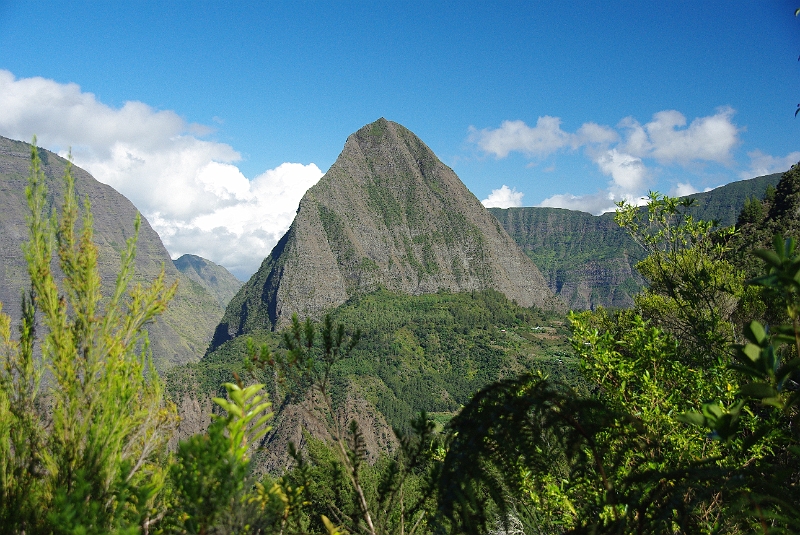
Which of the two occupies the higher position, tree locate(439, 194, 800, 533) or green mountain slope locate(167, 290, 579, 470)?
tree locate(439, 194, 800, 533)

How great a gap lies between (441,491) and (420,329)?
158038mm

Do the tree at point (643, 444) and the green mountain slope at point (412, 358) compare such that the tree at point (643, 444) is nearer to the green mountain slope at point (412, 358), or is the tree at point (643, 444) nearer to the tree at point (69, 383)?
the tree at point (69, 383)

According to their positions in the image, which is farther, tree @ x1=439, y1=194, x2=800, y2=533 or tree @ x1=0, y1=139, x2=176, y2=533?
tree @ x1=0, y1=139, x2=176, y2=533

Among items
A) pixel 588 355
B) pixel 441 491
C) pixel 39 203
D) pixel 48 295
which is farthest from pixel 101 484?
pixel 588 355

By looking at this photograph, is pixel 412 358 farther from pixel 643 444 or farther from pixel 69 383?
pixel 643 444

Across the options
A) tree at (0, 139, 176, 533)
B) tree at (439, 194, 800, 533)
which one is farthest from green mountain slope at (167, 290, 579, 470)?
tree at (439, 194, 800, 533)

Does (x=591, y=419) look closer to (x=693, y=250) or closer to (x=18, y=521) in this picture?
(x=18, y=521)

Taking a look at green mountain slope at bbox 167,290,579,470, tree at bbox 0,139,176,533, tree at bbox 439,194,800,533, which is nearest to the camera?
tree at bbox 439,194,800,533

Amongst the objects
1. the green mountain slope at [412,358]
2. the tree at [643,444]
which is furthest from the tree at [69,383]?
the green mountain slope at [412,358]

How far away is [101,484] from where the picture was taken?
4.30 meters

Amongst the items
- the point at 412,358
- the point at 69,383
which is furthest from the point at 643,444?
the point at 412,358

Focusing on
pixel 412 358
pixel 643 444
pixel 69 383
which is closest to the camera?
pixel 643 444

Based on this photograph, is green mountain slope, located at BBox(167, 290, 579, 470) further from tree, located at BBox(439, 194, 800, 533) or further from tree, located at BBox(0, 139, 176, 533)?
tree, located at BBox(439, 194, 800, 533)

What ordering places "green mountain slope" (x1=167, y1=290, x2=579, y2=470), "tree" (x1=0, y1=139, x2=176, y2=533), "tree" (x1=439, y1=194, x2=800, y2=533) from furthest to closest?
"green mountain slope" (x1=167, y1=290, x2=579, y2=470) → "tree" (x1=0, y1=139, x2=176, y2=533) → "tree" (x1=439, y1=194, x2=800, y2=533)
